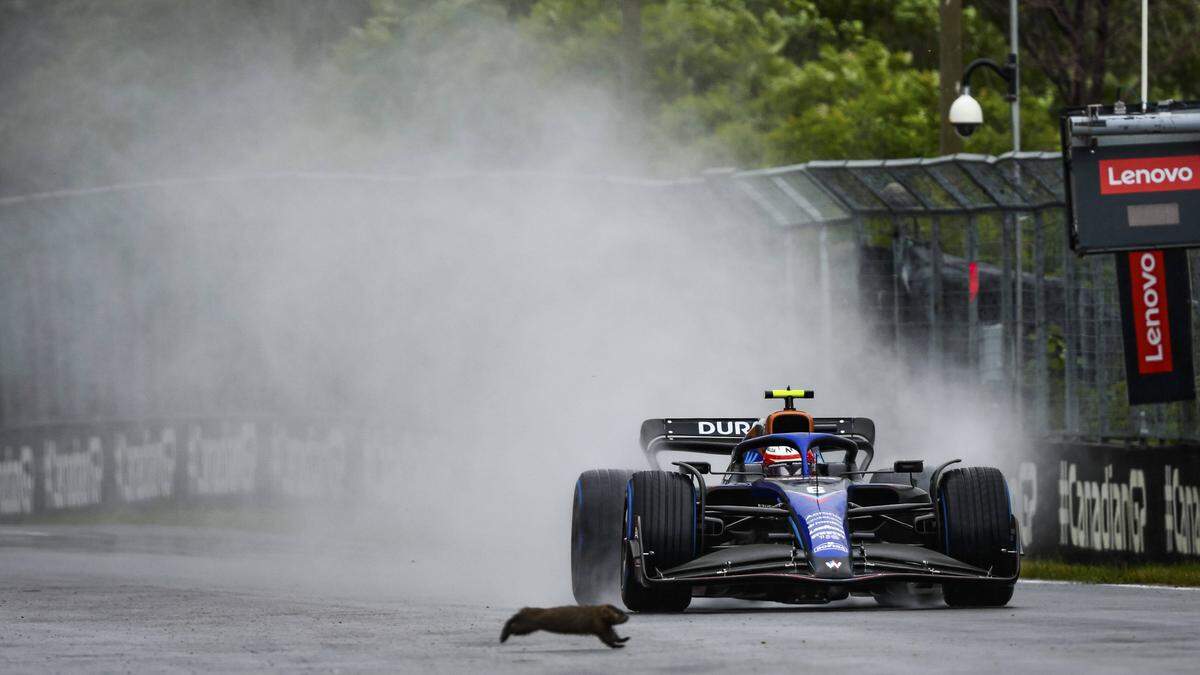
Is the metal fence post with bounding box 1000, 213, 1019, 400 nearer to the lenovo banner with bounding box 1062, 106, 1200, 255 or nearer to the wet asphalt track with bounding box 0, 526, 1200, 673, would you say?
the lenovo banner with bounding box 1062, 106, 1200, 255

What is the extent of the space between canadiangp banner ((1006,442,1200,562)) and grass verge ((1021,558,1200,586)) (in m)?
0.07

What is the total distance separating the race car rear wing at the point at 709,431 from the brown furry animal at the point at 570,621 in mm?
4820

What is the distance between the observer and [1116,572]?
17.9 m

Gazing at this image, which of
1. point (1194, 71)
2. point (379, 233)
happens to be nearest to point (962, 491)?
A: point (379, 233)

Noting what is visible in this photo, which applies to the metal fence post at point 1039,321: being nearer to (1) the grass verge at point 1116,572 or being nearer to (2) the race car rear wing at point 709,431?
(1) the grass verge at point 1116,572

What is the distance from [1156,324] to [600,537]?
20.3 feet

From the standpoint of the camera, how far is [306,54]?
45.8 m

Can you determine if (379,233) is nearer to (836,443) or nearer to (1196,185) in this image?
(1196,185)

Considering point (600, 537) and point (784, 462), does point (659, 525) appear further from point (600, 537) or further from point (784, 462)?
point (784, 462)

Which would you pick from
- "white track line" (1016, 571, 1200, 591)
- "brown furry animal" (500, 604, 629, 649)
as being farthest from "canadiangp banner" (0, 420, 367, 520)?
"brown furry animal" (500, 604, 629, 649)

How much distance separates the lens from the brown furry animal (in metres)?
11.1

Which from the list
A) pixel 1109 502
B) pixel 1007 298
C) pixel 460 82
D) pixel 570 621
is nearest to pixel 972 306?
pixel 1007 298

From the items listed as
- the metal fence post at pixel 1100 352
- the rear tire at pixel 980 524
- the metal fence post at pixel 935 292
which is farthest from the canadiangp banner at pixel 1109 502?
the rear tire at pixel 980 524

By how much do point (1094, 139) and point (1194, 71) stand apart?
3303 cm
